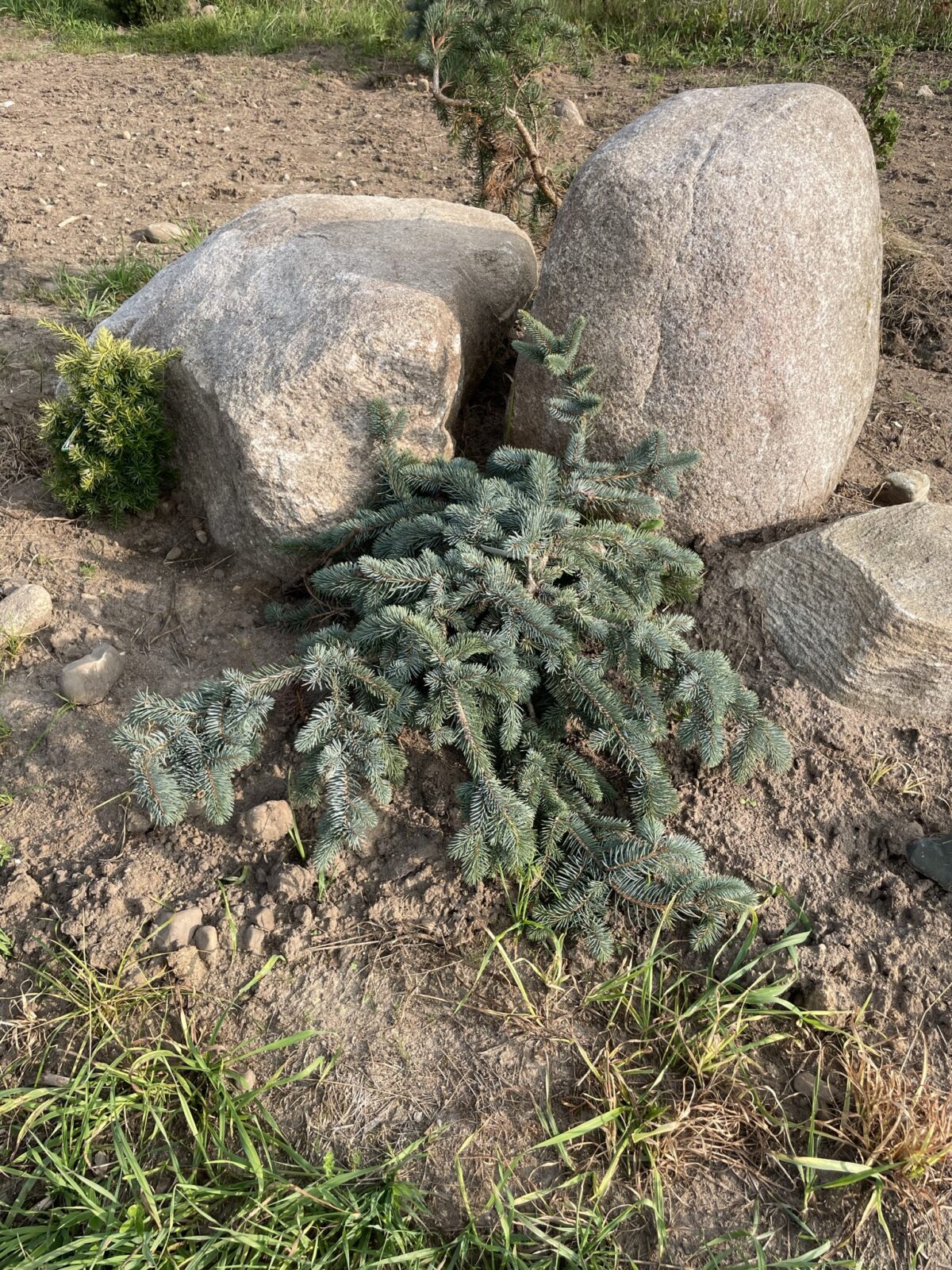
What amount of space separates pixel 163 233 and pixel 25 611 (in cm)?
306

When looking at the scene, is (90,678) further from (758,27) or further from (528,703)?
(758,27)

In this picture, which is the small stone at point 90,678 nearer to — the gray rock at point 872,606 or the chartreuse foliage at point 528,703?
the chartreuse foliage at point 528,703

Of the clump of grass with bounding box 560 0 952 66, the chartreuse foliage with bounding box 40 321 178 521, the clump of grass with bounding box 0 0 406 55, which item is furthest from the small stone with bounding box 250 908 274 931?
the clump of grass with bounding box 560 0 952 66

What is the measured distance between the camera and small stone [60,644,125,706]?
120 inches

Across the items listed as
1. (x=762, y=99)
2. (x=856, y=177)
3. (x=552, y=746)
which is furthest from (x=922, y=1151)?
(x=762, y=99)

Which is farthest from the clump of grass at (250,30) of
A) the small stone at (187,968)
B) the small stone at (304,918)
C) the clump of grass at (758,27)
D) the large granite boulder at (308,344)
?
the small stone at (187,968)

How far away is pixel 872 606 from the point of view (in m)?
2.87

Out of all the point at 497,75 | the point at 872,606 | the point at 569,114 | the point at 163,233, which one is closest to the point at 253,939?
the point at 872,606

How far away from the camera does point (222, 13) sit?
8.48m

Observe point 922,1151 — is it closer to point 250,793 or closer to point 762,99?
point 250,793

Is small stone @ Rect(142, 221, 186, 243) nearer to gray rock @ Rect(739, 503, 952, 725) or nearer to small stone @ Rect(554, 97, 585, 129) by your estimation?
small stone @ Rect(554, 97, 585, 129)

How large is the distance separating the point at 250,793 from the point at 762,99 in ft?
9.33

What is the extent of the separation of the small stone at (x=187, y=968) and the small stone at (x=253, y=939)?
0.13 meters

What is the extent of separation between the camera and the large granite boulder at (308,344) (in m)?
3.17
